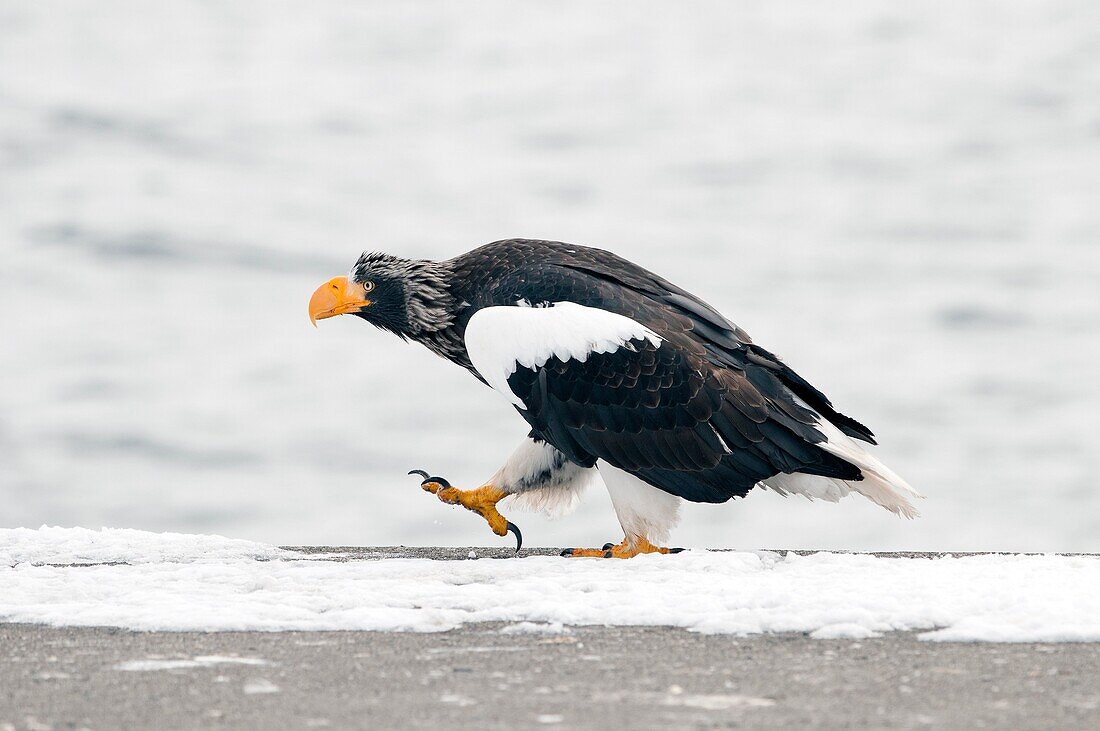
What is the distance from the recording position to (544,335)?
6895 millimetres

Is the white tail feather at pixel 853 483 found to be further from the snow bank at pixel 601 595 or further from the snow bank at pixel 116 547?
the snow bank at pixel 116 547

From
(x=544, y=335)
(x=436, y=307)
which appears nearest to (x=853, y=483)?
(x=544, y=335)

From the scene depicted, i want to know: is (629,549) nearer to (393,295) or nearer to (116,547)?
(393,295)

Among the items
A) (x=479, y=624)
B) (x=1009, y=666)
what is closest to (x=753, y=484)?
(x=479, y=624)

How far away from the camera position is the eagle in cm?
682

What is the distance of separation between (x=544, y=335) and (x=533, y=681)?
3.19 metres

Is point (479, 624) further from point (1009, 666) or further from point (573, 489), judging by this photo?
point (573, 489)

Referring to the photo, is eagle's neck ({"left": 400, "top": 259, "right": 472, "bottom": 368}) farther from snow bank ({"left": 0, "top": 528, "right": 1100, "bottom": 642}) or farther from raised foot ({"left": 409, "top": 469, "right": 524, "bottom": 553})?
snow bank ({"left": 0, "top": 528, "right": 1100, "bottom": 642})

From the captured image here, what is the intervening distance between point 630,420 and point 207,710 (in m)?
3.63

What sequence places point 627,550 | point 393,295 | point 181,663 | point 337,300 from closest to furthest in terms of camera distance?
1. point 181,663
2. point 627,550
3. point 393,295
4. point 337,300

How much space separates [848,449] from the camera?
22.6ft

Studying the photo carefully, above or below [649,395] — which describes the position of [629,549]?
below

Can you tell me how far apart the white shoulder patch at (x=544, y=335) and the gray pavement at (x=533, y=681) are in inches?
91.3

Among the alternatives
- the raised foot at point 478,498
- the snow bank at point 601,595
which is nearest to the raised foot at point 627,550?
the snow bank at point 601,595
